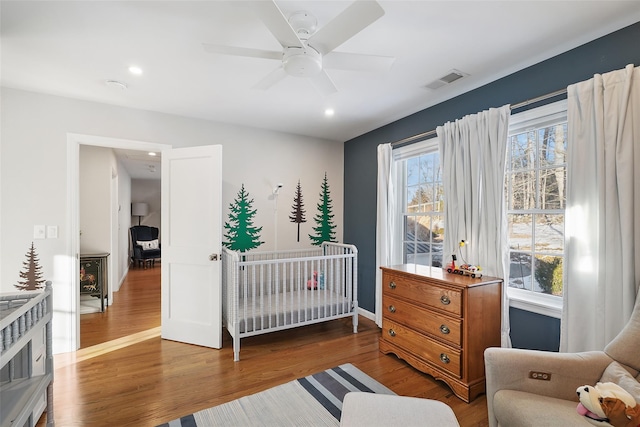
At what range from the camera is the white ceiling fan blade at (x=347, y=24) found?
44.9 inches

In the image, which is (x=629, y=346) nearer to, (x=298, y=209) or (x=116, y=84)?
(x=298, y=209)

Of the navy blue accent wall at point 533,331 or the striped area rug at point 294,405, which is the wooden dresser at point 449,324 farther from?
the striped area rug at point 294,405

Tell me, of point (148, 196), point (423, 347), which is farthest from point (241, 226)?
point (148, 196)

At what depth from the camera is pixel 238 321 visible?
2639mm

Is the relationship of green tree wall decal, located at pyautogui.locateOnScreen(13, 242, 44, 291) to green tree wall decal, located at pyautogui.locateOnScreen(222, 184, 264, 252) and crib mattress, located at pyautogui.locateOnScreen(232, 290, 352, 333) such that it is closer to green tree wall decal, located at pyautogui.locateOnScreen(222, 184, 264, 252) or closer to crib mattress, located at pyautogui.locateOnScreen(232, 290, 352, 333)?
green tree wall decal, located at pyautogui.locateOnScreen(222, 184, 264, 252)

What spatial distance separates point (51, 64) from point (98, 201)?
2501 mm

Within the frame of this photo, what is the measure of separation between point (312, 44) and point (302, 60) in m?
0.09

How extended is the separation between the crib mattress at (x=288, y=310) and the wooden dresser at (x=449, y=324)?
2.75ft

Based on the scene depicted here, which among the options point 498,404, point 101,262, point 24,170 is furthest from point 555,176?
point 101,262

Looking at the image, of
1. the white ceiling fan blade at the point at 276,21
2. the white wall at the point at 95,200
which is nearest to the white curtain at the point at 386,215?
the white ceiling fan blade at the point at 276,21

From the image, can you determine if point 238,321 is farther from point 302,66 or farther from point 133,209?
point 133,209

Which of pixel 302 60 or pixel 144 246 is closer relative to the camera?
pixel 302 60

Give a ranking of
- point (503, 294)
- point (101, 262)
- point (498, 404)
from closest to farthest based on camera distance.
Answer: point (498, 404) → point (503, 294) → point (101, 262)

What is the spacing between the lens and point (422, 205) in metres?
3.18
